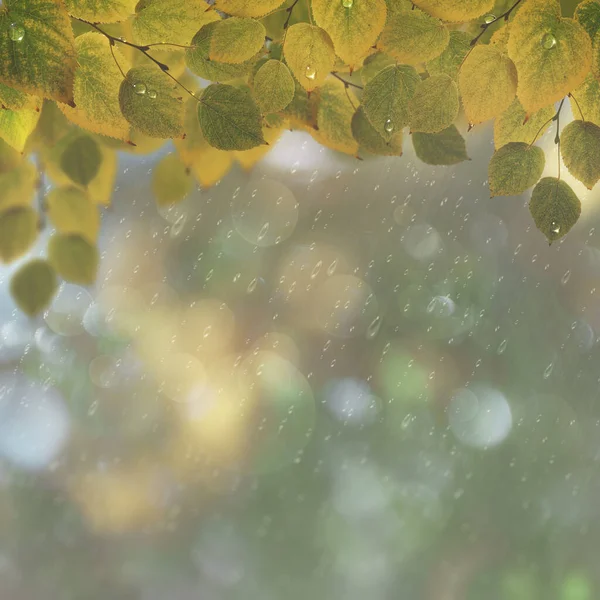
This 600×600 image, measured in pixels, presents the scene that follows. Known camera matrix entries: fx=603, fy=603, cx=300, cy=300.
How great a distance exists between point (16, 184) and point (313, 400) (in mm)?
767

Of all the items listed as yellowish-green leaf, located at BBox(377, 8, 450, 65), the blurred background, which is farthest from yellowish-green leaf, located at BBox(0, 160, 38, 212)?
the blurred background

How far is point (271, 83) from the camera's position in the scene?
0.74ft

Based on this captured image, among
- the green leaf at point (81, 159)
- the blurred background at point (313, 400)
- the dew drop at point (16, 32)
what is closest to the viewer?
the dew drop at point (16, 32)

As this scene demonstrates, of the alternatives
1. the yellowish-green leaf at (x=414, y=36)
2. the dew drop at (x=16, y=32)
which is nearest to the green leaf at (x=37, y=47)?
the dew drop at (x=16, y=32)

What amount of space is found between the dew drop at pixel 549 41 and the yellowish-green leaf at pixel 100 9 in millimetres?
141

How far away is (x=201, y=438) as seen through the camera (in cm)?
85

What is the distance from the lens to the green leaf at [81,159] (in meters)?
0.32

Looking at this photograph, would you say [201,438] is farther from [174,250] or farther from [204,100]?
[204,100]

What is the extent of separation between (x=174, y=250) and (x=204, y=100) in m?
0.61

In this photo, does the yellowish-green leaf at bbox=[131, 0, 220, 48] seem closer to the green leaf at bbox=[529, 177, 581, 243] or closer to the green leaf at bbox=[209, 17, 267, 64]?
the green leaf at bbox=[209, 17, 267, 64]

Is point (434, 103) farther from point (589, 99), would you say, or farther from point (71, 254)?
point (71, 254)

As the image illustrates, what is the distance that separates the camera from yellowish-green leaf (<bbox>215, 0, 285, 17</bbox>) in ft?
0.69

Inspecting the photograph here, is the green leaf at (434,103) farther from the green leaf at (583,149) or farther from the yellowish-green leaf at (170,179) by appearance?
the yellowish-green leaf at (170,179)


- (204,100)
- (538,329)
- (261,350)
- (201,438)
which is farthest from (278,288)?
(204,100)
